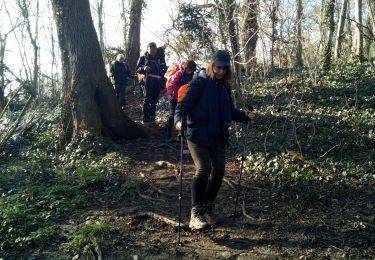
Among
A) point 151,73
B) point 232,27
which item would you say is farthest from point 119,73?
point 232,27

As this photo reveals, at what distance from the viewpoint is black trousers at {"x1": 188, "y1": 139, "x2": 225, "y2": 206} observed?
5.30m

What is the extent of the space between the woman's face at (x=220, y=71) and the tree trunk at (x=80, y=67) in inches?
201

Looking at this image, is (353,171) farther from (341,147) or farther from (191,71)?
(191,71)

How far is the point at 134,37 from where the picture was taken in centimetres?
1920

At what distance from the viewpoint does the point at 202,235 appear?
5375 mm

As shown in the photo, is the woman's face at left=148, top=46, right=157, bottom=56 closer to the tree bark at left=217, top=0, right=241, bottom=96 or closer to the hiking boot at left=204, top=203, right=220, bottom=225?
A: the tree bark at left=217, top=0, right=241, bottom=96

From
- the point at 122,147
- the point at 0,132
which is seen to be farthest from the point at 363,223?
the point at 0,132

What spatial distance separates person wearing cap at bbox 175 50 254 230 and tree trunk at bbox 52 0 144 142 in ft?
16.2

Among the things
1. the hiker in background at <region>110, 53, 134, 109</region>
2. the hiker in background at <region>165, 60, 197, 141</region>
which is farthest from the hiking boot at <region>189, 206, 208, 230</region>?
the hiker in background at <region>110, 53, 134, 109</region>

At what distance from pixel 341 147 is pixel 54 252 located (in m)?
5.60

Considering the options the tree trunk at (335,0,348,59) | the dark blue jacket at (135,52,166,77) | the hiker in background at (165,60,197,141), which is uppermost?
the tree trunk at (335,0,348,59)

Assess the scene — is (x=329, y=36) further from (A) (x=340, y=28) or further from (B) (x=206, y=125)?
(B) (x=206, y=125)

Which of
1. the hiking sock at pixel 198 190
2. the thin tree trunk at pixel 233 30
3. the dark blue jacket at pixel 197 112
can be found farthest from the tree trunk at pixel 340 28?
the hiking sock at pixel 198 190

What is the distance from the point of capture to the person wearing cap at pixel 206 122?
5.28 metres
